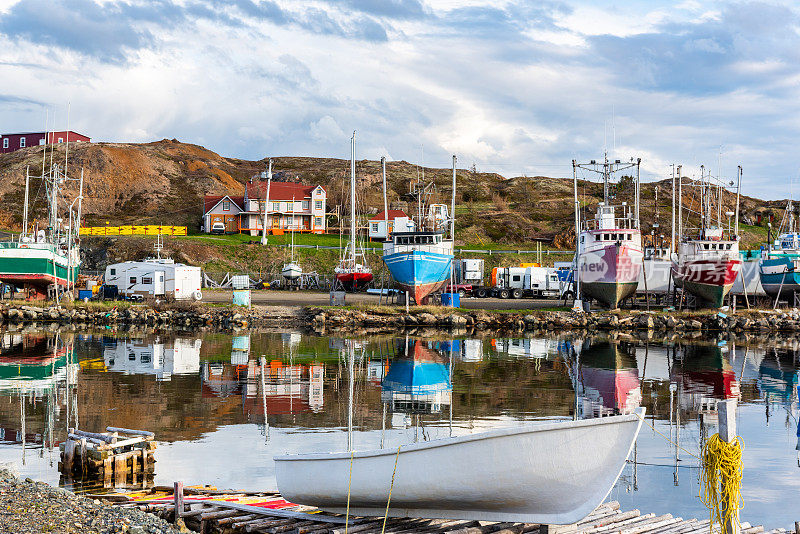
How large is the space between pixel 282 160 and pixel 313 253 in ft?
326

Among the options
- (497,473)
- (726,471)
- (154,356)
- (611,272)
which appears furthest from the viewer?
(611,272)

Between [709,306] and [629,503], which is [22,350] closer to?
[629,503]

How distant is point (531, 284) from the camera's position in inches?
2653

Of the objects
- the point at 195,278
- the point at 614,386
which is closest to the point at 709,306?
the point at 614,386

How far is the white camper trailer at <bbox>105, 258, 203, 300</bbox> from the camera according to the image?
5759cm

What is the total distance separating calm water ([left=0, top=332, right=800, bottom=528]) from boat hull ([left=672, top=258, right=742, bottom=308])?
29.2 ft

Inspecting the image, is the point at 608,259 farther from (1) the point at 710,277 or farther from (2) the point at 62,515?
(2) the point at 62,515

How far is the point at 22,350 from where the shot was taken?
37594 millimetres

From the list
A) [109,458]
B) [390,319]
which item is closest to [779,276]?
[390,319]

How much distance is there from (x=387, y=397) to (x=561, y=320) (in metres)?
27.0

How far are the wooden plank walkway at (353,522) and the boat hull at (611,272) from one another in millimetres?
40746

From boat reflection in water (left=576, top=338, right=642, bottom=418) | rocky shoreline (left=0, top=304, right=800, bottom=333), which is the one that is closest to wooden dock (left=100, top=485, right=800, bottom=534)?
boat reflection in water (left=576, top=338, right=642, bottom=418)

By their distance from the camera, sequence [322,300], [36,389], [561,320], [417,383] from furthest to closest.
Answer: [322,300], [561,320], [417,383], [36,389]

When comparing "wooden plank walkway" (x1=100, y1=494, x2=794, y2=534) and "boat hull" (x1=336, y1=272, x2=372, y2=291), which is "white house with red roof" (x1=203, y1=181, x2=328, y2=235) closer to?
"boat hull" (x1=336, y1=272, x2=372, y2=291)
